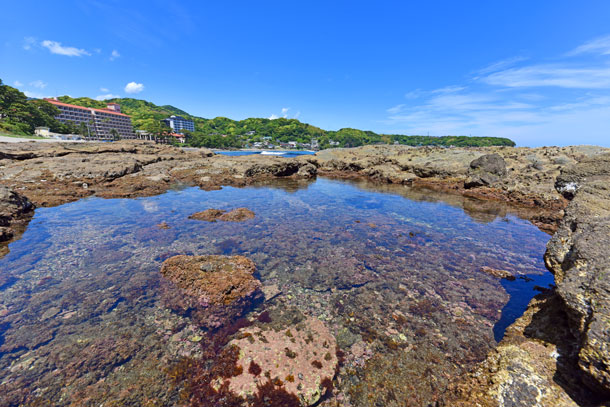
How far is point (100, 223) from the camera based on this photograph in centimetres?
1190

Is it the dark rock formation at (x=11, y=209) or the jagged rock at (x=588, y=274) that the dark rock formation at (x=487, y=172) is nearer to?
the jagged rock at (x=588, y=274)

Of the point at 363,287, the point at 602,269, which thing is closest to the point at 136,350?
the point at 363,287

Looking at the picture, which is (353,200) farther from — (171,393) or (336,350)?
(171,393)

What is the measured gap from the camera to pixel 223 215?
14125 mm

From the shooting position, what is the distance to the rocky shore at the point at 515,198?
343 centimetres

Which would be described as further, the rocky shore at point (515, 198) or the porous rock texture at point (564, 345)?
the rocky shore at point (515, 198)

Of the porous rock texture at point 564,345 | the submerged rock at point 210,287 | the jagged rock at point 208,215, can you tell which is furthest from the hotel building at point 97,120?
the porous rock texture at point 564,345

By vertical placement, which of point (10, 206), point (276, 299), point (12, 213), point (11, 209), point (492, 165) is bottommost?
point (276, 299)

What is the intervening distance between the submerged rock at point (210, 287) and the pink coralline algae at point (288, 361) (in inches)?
42.3

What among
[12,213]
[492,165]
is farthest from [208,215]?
[492,165]

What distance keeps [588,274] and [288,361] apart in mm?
6010

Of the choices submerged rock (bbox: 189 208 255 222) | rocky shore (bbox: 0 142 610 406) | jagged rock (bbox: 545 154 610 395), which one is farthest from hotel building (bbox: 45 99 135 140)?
jagged rock (bbox: 545 154 610 395)

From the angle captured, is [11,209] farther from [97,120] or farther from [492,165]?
[97,120]

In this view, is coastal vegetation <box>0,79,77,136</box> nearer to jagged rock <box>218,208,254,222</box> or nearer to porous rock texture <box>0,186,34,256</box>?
porous rock texture <box>0,186,34,256</box>
